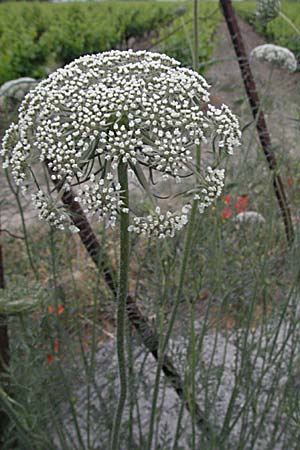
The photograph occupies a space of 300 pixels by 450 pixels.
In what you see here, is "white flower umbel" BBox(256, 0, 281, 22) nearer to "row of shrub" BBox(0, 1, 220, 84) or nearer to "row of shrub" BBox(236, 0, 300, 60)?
"row of shrub" BBox(236, 0, 300, 60)

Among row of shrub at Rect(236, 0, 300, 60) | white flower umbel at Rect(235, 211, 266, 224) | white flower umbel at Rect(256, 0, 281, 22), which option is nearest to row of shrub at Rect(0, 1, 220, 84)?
row of shrub at Rect(236, 0, 300, 60)

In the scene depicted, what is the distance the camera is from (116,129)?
2.68 feet

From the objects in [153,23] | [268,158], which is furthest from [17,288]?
[153,23]

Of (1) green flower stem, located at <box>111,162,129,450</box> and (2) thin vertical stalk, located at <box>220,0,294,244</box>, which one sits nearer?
(1) green flower stem, located at <box>111,162,129,450</box>

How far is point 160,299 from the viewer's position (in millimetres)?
1647

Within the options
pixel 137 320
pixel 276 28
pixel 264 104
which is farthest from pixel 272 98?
pixel 276 28

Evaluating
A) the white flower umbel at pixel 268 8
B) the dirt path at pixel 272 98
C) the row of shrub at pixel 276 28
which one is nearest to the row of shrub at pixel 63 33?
the row of shrub at pixel 276 28

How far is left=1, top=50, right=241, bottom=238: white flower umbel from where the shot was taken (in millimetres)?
825

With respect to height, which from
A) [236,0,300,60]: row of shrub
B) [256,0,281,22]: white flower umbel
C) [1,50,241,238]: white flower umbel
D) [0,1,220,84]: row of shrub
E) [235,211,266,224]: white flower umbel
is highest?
[0,1,220,84]: row of shrub

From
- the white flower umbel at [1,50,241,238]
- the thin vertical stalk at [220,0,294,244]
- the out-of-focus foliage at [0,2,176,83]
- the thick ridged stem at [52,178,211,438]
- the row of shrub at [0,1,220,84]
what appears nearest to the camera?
the white flower umbel at [1,50,241,238]

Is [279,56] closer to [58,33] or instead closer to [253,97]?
[253,97]

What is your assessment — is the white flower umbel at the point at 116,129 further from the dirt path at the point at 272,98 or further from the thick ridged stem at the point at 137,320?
the thick ridged stem at the point at 137,320

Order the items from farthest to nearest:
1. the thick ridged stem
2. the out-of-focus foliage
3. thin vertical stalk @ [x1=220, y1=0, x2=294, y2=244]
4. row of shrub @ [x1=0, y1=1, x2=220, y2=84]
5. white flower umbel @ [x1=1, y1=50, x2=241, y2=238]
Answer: the out-of-focus foliage < row of shrub @ [x1=0, y1=1, x2=220, y2=84] < thin vertical stalk @ [x1=220, y1=0, x2=294, y2=244] < the thick ridged stem < white flower umbel @ [x1=1, y1=50, x2=241, y2=238]

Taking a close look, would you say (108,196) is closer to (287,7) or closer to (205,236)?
(205,236)
